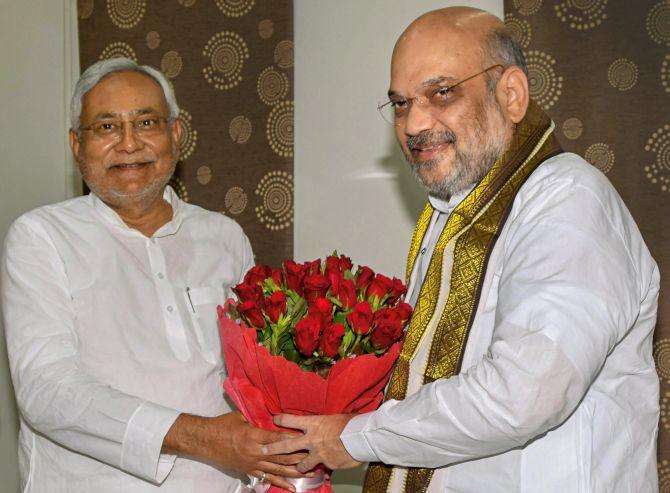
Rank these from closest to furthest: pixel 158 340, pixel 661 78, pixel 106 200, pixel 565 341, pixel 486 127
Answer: pixel 565 341 < pixel 486 127 < pixel 158 340 < pixel 106 200 < pixel 661 78

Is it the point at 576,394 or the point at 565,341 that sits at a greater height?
the point at 565,341

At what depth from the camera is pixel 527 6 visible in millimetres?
2896

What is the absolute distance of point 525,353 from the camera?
1.48 meters

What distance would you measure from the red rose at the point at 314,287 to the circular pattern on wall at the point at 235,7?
1.89 meters

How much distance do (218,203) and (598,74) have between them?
1650mm

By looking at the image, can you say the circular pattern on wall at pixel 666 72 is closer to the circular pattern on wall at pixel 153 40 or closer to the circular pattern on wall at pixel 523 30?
the circular pattern on wall at pixel 523 30

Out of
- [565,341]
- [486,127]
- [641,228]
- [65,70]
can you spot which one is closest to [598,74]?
[641,228]

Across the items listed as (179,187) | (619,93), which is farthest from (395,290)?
(179,187)

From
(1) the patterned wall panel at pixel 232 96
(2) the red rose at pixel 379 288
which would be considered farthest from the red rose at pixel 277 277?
(1) the patterned wall panel at pixel 232 96

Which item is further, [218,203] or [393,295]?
[218,203]

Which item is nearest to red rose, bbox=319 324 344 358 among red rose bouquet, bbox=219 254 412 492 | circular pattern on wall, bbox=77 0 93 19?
red rose bouquet, bbox=219 254 412 492

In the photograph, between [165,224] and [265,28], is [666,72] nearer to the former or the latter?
[265,28]

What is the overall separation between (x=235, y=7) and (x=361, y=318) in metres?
2.04

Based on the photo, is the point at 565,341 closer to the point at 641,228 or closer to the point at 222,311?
the point at 222,311
